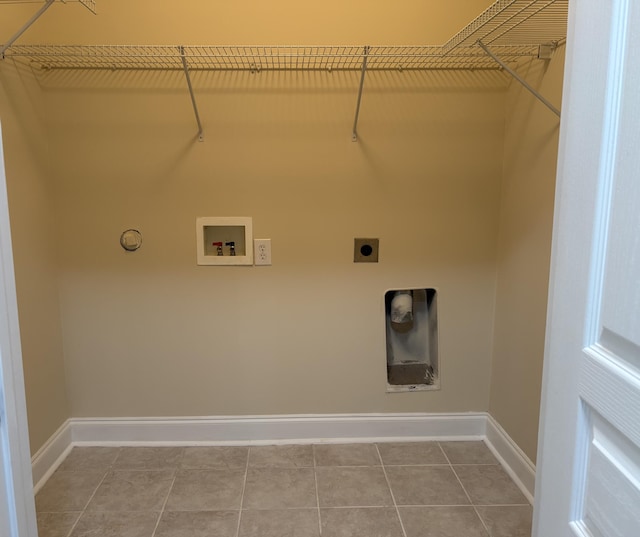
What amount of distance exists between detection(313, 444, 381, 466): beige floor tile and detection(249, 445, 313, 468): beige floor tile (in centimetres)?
5

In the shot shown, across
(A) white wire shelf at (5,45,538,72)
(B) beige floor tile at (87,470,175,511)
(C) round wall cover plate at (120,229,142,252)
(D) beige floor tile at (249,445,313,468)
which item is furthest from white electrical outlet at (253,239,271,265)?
(B) beige floor tile at (87,470,175,511)

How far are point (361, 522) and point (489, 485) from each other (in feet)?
2.01

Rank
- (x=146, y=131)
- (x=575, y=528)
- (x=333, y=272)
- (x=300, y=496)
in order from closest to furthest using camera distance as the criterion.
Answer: (x=575, y=528) → (x=300, y=496) → (x=146, y=131) → (x=333, y=272)

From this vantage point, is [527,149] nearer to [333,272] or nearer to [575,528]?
[333,272]

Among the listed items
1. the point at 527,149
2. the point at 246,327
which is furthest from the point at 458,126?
the point at 246,327

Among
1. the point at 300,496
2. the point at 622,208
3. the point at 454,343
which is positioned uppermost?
the point at 622,208

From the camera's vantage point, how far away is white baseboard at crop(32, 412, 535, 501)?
227 centimetres

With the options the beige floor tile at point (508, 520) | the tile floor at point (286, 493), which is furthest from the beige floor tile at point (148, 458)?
the beige floor tile at point (508, 520)

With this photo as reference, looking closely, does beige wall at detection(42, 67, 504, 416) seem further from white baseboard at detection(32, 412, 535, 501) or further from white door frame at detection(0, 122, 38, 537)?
white door frame at detection(0, 122, 38, 537)

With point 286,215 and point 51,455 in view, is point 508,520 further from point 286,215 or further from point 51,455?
point 51,455

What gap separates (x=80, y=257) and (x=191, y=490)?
3.78ft

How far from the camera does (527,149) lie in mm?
1924

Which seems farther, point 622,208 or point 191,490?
point 191,490

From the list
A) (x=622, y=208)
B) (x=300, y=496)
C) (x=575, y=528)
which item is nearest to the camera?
(x=622, y=208)
